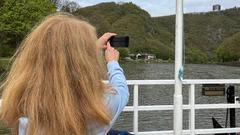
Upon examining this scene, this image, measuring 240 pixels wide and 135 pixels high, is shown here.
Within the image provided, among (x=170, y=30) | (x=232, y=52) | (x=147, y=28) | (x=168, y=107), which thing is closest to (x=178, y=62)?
(x=168, y=107)

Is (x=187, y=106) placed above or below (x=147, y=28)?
above

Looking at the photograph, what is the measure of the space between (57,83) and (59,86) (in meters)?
0.01

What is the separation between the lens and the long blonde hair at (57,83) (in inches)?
55.9

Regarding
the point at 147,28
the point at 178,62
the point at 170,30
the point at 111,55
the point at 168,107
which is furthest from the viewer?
the point at 170,30

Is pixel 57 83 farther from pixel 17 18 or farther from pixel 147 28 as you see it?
pixel 147 28

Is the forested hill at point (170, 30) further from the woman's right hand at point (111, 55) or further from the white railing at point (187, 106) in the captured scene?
the woman's right hand at point (111, 55)

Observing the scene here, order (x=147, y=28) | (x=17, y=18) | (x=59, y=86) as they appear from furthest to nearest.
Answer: (x=147, y=28)
(x=17, y=18)
(x=59, y=86)

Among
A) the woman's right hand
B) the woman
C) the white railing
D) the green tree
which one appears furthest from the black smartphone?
the green tree

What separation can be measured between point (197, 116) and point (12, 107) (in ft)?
38.1

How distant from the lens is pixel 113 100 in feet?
5.20

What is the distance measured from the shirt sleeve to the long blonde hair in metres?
0.06

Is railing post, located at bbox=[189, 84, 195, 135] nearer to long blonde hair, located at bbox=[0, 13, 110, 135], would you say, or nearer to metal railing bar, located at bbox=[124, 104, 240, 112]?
metal railing bar, located at bbox=[124, 104, 240, 112]

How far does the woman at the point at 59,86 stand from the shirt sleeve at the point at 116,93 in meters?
0.01

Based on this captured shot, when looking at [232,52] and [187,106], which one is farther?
[232,52]
